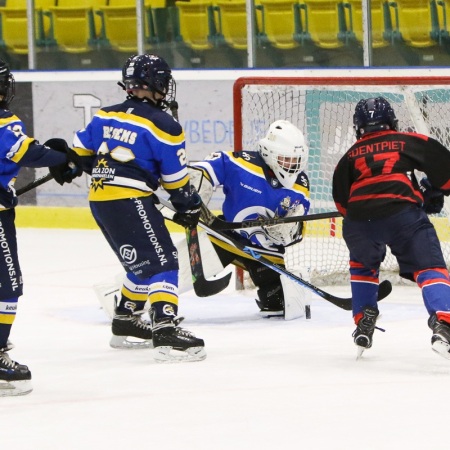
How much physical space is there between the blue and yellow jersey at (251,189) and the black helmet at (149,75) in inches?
35.2

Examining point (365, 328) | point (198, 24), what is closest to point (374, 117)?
point (365, 328)

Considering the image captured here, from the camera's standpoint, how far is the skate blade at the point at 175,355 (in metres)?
4.48

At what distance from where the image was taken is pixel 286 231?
543 centimetres

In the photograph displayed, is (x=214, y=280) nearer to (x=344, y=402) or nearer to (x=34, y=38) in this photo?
(x=344, y=402)

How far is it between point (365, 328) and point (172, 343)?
0.66 m

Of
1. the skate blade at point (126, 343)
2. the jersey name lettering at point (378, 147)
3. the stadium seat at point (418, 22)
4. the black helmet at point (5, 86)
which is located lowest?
the skate blade at point (126, 343)

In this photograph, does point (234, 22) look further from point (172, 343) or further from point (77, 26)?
point (172, 343)

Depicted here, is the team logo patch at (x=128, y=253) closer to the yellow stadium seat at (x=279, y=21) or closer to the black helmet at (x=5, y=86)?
the black helmet at (x=5, y=86)

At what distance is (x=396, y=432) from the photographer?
338cm

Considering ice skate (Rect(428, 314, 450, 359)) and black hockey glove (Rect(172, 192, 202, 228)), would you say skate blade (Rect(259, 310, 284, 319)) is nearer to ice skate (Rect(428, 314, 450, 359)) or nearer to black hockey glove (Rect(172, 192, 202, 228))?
black hockey glove (Rect(172, 192, 202, 228))

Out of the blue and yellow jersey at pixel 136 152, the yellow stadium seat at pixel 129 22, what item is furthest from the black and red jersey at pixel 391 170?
the yellow stadium seat at pixel 129 22

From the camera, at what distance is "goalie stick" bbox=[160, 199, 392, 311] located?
4.96 m

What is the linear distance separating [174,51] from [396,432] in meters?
5.74

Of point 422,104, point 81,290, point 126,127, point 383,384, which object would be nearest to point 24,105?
point 81,290
